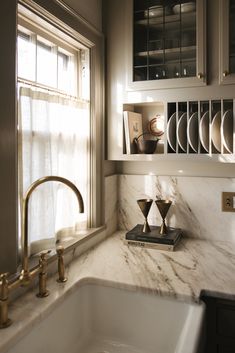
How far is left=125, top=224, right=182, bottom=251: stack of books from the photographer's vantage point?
160 cm

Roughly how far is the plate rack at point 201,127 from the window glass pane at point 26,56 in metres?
0.74

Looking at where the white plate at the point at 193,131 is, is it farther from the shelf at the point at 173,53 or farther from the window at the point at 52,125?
the window at the point at 52,125

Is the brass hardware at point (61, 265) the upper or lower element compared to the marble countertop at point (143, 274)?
upper

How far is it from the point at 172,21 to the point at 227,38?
32cm

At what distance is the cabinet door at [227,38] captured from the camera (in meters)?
1.46

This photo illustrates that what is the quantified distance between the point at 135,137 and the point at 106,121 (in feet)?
0.65

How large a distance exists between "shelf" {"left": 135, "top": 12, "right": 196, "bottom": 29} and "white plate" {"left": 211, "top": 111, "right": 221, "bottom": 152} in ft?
1.62

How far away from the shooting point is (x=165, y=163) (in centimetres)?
187

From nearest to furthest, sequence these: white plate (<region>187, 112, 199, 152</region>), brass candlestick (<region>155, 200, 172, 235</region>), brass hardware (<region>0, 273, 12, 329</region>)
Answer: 1. brass hardware (<region>0, 273, 12, 329</region>)
2. white plate (<region>187, 112, 199, 152</region>)
3. brass candlestick (<region>155, 200, 172, 235</region>)

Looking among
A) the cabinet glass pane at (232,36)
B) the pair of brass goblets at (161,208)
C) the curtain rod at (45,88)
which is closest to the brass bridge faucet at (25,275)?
the curtain rod at (45,88)

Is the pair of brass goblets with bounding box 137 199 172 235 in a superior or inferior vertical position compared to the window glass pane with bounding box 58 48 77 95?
inferior

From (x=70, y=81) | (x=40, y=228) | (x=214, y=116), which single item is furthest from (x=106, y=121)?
(x=40, y=228)

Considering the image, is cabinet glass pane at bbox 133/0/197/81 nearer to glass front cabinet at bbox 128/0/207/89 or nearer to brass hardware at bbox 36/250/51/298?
glass front cabinet at bbox 128/0/207/89

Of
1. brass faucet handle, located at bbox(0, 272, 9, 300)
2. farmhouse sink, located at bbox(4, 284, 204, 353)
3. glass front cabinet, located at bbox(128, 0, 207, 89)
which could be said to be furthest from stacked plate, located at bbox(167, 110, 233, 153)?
brass faucet handle, located at bbox(0, 272, 9, 300)
